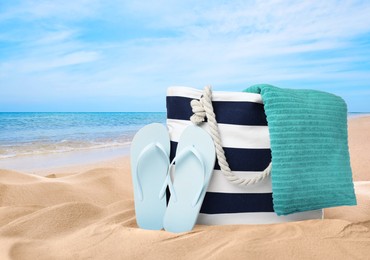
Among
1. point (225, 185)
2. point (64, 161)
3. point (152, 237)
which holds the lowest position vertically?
point (64, 161)

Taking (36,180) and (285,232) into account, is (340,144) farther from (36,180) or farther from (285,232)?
(36,180)

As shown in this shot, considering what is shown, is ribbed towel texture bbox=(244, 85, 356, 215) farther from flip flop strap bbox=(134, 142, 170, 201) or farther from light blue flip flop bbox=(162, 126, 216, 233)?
flip flop strap bbox=(134, 142, 170, 201)

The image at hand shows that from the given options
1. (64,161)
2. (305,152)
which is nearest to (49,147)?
(64,161)

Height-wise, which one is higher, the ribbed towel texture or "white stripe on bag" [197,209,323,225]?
the ribbed towel texture

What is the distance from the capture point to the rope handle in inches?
58.5

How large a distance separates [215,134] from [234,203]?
261 mm

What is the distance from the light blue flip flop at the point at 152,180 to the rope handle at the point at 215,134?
0.18 meters

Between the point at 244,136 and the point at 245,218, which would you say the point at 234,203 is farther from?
the point at 244,136

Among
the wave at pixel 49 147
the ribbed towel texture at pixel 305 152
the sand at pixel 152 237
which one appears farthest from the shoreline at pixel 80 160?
the sand at pixel 152 237

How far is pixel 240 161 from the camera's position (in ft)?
4.97

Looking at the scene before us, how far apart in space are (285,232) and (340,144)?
46 centimetres

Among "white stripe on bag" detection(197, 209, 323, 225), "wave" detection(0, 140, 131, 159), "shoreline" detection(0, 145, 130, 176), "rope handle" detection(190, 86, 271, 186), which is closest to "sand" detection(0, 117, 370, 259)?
"white stripe on bag" detection(197, 209, 323, 225)

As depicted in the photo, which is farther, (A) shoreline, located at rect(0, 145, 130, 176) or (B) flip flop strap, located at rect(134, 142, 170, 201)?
(A) shoreline, located at rect(0, 145, 130, 176)

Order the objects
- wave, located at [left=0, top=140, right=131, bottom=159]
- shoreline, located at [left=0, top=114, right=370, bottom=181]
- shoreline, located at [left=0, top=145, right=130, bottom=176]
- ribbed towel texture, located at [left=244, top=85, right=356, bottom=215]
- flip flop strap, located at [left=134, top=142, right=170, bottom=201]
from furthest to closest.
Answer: wave, located at [left=0, top=140, right=131, bottom=159], shoreline, located at [left=0, top=145, right=130, bottom=176], shoreline, located at [left=0, top=114, right=370, bottom=181], flip flop strap, located at [left=134, top=142, right=170, bottom=201], ribbed towel texture, located at [left=244, top=85, right=356, bottom=215]
